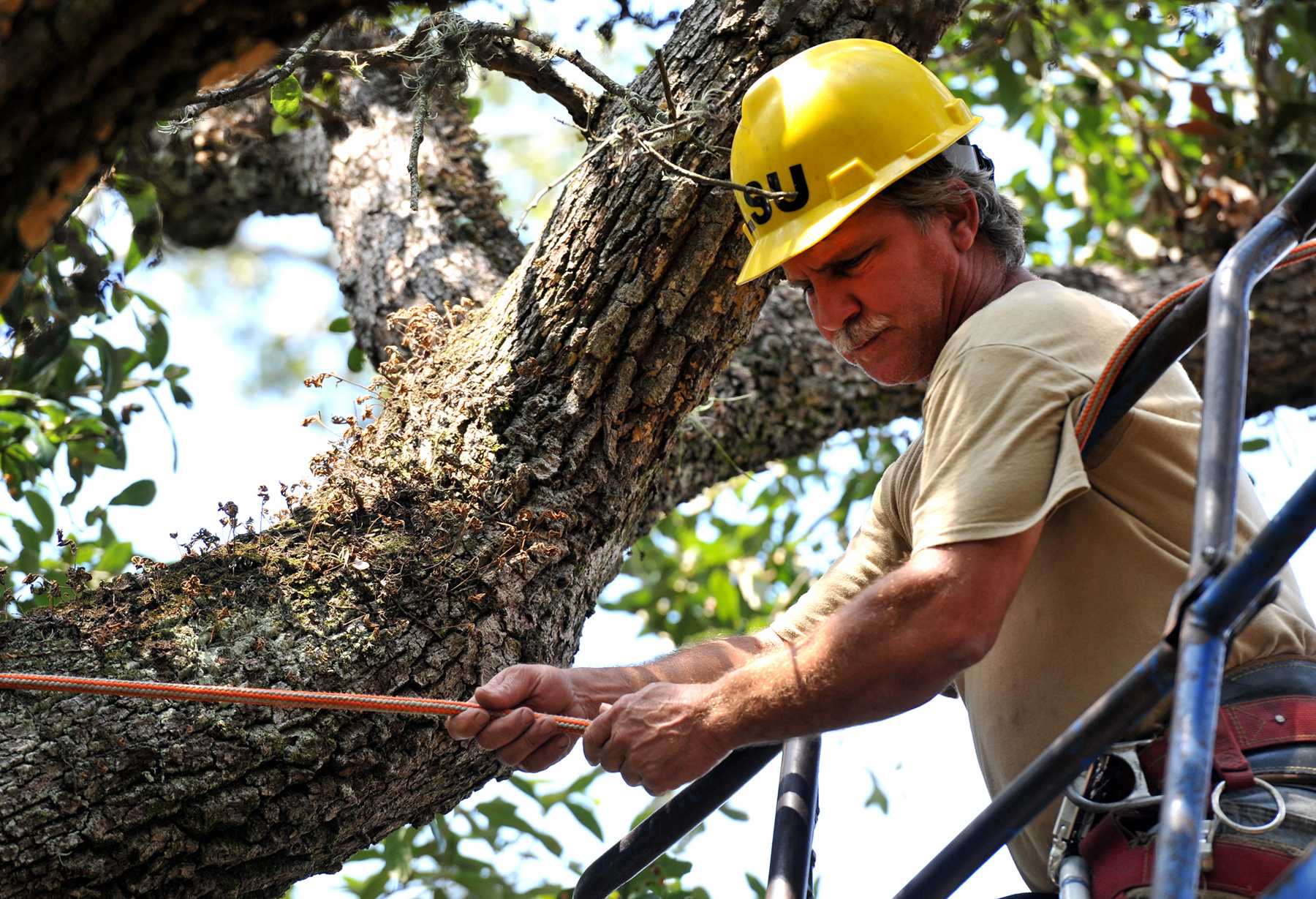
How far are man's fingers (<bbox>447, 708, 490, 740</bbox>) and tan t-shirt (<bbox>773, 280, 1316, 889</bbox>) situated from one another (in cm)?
83

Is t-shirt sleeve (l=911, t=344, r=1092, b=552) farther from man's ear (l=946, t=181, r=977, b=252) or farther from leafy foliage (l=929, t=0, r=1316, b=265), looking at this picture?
leafy foliage (l=929, t=0, r=1316, b=265)

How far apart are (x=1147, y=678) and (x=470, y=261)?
2626 millimetres

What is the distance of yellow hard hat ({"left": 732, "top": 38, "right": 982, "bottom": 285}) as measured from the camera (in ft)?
8.59

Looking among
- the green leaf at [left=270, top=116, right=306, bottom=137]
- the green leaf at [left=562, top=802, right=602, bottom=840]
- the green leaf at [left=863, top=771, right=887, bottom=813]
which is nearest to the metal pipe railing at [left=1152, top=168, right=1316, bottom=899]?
the green leaf at [left=270, top=116, right=306, bottom=137]

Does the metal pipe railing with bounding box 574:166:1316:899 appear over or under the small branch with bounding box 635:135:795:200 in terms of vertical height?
under

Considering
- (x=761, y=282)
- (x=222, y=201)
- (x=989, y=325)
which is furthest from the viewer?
(x=222, y=201)

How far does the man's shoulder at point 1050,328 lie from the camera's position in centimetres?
211

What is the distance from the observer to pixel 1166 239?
17.9ft

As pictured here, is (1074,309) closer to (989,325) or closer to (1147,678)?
(989,325)

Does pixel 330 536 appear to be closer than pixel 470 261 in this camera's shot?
Yes

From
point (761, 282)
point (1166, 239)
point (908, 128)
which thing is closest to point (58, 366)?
point (761, 282)

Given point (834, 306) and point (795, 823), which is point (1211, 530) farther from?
point (834, 306)

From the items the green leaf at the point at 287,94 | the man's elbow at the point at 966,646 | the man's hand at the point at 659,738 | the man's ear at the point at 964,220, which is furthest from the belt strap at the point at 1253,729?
the green leaf at the point at 287,94

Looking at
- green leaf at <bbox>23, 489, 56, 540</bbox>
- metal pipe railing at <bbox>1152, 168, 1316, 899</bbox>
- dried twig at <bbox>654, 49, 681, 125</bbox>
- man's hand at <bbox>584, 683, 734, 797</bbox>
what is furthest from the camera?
green leaf at <bbox>23, 489, 56, 540</bbox>
